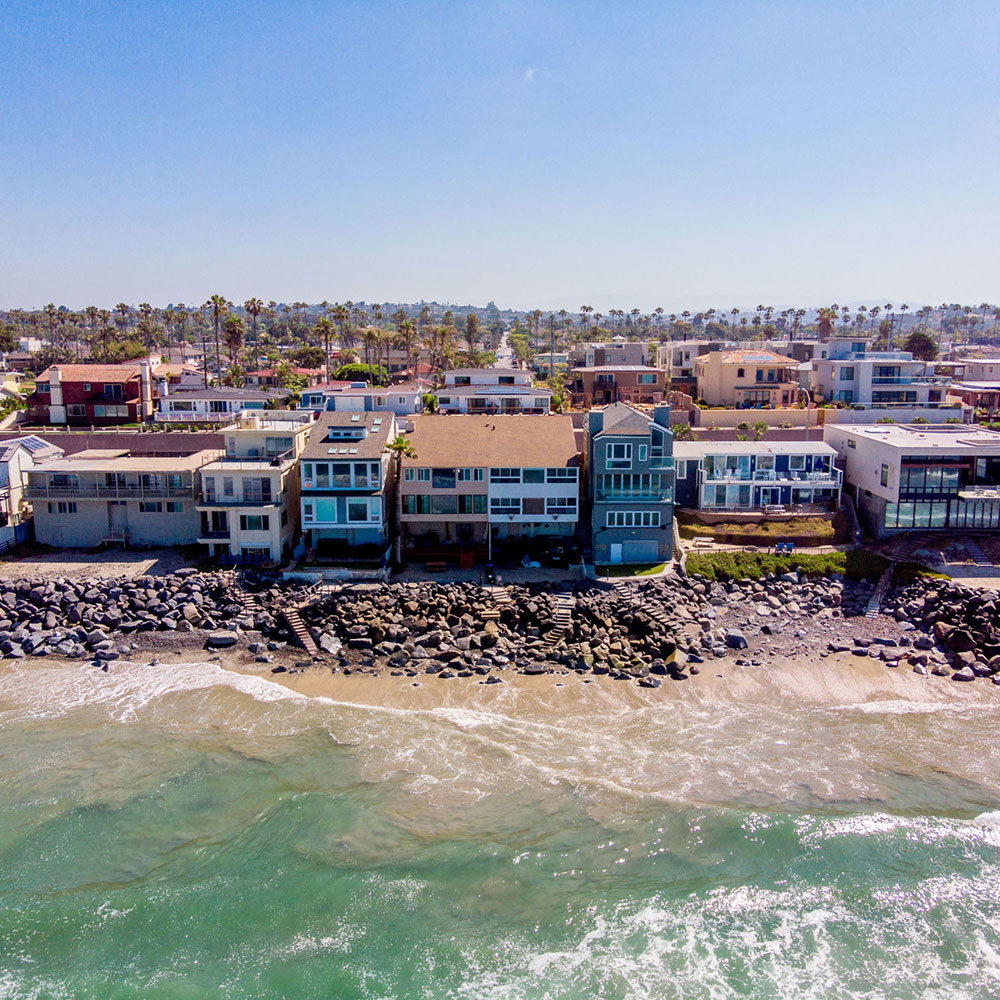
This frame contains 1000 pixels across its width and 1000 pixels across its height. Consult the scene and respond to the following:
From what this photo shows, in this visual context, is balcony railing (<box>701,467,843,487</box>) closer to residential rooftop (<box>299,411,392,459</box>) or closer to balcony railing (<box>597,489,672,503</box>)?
balcony railing (<box>597,489,672,503</box>)

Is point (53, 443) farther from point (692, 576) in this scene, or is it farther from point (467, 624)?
point (692, 576)

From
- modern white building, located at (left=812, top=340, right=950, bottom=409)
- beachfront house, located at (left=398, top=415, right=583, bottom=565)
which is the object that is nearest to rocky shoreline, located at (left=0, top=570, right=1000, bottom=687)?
beachfront house, located at (left=398, top=415, right=583, bottom=565)

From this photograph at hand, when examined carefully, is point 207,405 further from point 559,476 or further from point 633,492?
point 633,492

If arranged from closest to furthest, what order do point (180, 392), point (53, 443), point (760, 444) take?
point (760, 444) < point (53, 443) < point (180, 392)

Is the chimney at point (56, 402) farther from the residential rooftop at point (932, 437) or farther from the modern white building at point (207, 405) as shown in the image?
the residential rooftop at point (932, 437)

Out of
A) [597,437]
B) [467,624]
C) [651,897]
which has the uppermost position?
[597,437]

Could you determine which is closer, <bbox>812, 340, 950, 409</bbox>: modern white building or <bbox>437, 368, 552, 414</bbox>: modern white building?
<bbox>437, 368, 552, 414</bbox>: modern white building

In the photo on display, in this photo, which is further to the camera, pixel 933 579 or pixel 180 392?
pixel 180 392

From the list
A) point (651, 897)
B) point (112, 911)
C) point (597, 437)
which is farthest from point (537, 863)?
point (597, 437)
